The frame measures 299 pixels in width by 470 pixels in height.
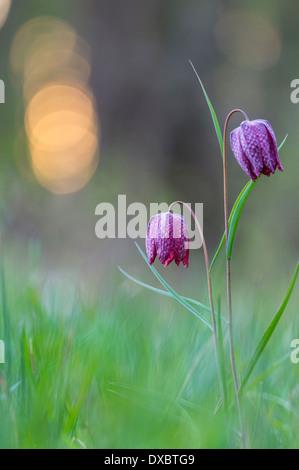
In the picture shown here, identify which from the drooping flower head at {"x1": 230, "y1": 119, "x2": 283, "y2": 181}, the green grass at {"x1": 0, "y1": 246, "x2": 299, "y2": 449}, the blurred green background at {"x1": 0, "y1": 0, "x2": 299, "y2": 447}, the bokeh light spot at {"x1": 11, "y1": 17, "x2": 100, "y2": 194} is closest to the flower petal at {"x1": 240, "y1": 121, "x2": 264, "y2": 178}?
the drooping flower head at {"x1": 230, "y1": 119, "x2": 283, "y2": 181}

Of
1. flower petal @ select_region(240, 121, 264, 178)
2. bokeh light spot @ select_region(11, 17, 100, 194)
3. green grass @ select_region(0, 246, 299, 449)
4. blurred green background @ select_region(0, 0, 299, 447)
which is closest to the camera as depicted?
green grass @ select_region(0, 246, 299, 449)

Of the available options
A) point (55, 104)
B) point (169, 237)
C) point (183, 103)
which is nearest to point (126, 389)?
point (169, 237)

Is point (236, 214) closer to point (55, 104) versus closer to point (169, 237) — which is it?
point (169, 237)

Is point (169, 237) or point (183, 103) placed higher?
point (183, 103)

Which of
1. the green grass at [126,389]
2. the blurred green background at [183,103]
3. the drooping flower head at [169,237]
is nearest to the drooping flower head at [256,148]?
the drooping flower head at [169,237]

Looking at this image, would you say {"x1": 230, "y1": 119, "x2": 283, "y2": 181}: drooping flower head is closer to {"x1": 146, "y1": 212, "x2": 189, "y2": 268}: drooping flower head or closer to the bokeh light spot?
{"x1": 146, "y1": 212, "x2": 189, "y2": 268}: drooping flower head

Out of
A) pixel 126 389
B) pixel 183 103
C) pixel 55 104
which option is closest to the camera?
pixel 126 389
